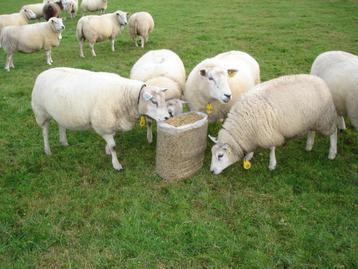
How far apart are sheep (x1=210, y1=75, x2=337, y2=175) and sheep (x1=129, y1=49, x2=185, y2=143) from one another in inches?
40.0

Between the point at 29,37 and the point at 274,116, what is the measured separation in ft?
27.5

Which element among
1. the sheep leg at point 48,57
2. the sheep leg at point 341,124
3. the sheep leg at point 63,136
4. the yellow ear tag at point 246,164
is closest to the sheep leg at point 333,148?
the sheep leg at point 341,124

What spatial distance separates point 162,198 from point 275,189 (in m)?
1.52

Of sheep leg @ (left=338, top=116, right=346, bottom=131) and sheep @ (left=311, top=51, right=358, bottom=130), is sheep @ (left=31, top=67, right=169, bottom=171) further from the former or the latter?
sheep leg @ (left=338, top=116, right=346, bottom=131)

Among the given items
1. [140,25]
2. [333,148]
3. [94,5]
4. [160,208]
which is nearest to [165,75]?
[160,208]

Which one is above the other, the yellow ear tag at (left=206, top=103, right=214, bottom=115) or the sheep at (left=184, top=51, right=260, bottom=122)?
the sheep at (left=184, top=51, right=260, bottom=122)

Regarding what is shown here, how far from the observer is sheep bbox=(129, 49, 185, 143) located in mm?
5633

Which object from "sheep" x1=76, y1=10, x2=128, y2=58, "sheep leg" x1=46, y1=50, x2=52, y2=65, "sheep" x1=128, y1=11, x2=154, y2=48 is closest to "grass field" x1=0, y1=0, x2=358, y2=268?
"sheep leg" x1=46, y1=50, x2=52, y2=65

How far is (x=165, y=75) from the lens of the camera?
6090 mm

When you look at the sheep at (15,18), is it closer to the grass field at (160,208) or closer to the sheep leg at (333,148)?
the grass field at (160,208)

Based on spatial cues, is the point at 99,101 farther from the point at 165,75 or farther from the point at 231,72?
the point at 231,72

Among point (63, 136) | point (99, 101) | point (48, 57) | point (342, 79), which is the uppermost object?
point (342, 79)

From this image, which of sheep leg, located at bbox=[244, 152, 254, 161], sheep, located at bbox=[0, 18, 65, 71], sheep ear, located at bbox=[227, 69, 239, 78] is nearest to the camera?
sheep leg, located at bbox=[244, 152, 254, 161]

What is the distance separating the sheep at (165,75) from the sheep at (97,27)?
516cm
